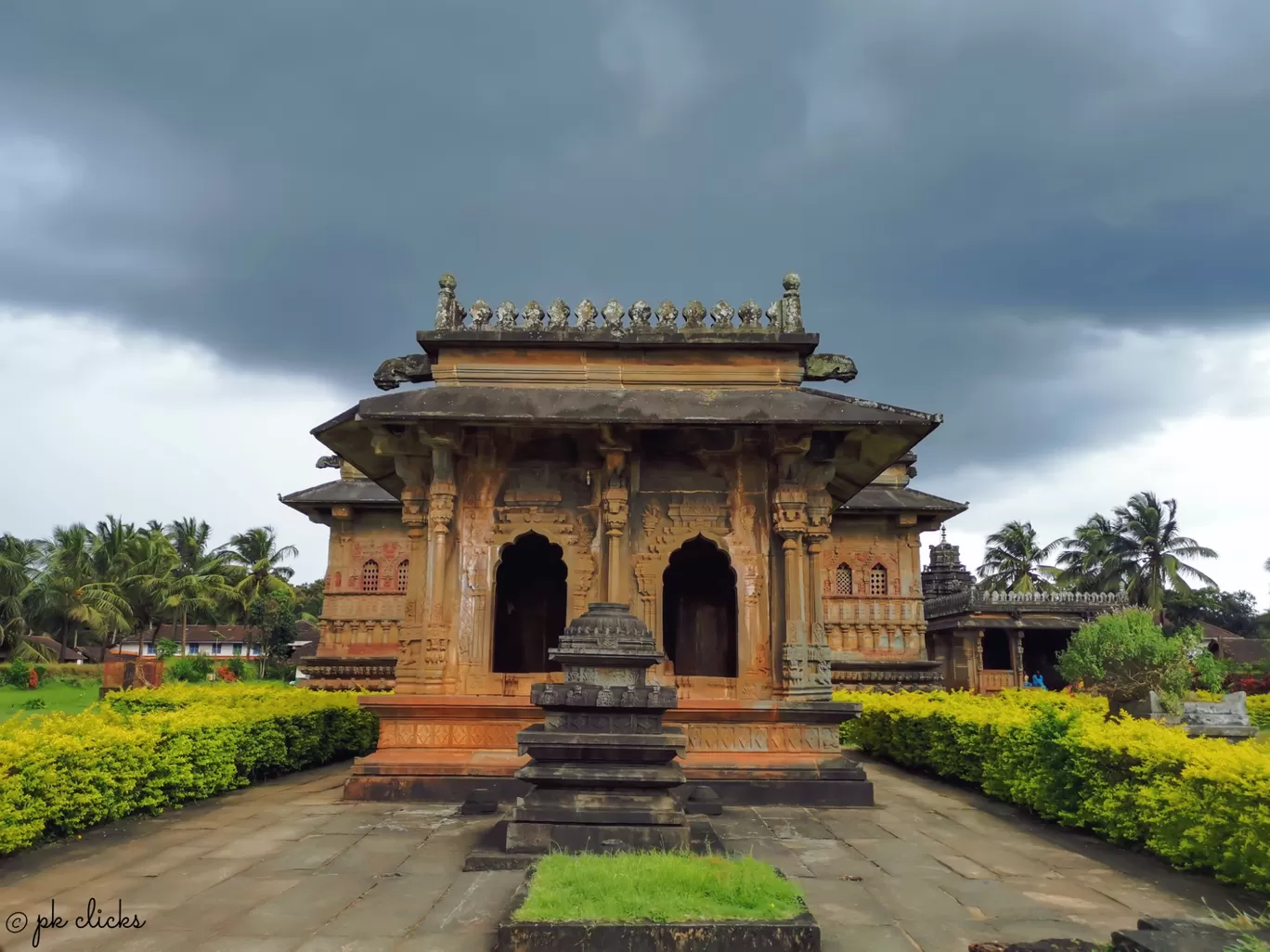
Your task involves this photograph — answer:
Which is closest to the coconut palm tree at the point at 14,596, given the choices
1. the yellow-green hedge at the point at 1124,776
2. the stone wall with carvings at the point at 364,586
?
the stone wall with carvings at the point at 364,586

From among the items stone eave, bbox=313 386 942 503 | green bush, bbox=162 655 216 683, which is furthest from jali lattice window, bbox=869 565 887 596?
green bush, bbox=162 655 216 683

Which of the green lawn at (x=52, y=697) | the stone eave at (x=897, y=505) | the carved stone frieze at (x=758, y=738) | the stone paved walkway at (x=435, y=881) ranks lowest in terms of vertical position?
the green lawn at (x=52, y=697)

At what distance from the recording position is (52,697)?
32.1 meters

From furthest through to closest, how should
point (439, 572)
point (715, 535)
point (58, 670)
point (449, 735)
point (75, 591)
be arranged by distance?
point (75, 591) < point (58, 670) < point (715, 535) < point (439, 572) < point (449, 735)

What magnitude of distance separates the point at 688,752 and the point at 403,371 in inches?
271

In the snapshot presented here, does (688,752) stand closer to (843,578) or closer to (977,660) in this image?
(843,578)

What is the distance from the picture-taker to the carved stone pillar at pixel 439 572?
11.3m

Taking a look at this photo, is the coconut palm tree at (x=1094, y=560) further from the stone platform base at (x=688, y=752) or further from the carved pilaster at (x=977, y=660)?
the stone platform base at (x=688, y=752)

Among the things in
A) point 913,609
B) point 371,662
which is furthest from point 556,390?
point 913,609

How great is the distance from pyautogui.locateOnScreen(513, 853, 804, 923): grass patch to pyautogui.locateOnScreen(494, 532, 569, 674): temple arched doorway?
9378 mm

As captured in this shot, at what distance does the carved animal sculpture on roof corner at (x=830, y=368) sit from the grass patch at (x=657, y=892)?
27.7 ft

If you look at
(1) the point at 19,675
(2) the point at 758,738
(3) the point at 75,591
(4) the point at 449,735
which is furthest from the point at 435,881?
(3) the point at 75,591

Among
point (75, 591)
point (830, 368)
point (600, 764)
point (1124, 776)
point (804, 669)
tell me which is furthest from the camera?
point (75, 591)

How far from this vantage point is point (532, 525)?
12.0 metres
